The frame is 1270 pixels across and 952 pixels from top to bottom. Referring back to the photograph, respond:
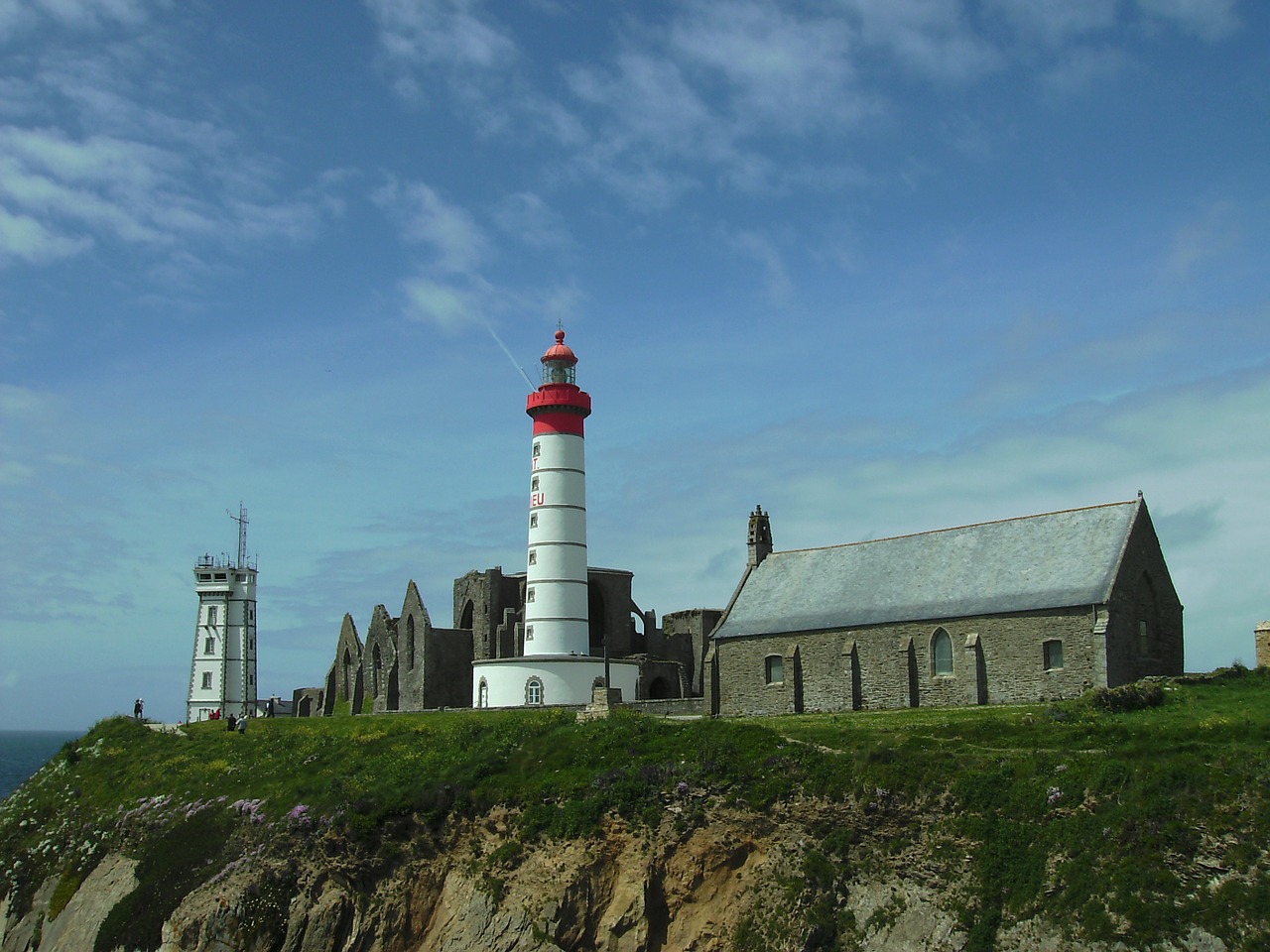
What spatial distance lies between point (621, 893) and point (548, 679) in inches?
1158

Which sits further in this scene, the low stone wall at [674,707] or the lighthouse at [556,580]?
the lighthouse at [556,580]

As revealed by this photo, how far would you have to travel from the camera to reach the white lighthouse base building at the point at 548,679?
2354 inches

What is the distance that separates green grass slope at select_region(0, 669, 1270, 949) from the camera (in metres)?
24.7

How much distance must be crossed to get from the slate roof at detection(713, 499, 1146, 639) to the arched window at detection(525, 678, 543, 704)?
Answer: 431 inches

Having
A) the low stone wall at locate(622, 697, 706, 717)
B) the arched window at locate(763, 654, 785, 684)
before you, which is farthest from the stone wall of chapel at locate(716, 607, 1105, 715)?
the low stone wall at locate(622, 697, 706, 717)

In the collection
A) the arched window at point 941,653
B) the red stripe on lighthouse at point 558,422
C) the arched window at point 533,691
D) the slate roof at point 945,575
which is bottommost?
the arched window at point 533,691

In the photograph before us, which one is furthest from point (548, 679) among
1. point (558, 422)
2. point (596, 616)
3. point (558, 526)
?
point (558, 422)

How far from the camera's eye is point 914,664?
46531 millimetres

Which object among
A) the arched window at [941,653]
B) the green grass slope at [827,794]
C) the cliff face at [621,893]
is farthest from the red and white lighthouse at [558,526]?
the cliff face at [621,893]

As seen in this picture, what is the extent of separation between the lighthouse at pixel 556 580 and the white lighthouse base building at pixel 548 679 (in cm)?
5

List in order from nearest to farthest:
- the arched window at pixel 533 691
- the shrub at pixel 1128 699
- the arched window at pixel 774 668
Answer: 1. the shrub at pixel 1128 699
2. the arched window at pixel 774 668
3. the arched window at pixel 533 691

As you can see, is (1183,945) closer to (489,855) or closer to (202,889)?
(489,855)

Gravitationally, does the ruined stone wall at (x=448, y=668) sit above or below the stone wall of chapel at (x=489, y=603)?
below

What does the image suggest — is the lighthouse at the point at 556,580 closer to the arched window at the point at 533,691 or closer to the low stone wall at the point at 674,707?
the arched window at the point at 533,691
